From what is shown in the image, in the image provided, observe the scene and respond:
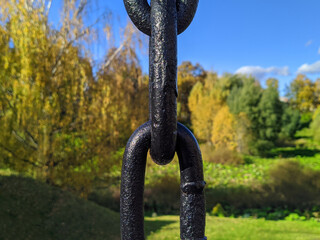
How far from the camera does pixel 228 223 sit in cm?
770

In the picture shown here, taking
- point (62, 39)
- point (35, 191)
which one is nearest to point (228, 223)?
point (35, 191)

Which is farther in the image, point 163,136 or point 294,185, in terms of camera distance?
point 294,185

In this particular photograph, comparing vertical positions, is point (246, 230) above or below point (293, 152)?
below

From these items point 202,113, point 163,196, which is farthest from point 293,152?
point 163,196

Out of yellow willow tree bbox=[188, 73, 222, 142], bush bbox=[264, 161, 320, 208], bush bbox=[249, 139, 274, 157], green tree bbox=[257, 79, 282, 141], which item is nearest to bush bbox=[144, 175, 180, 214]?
bush bbox=[264, 161, 320, 208]

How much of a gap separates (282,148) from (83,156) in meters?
24.8

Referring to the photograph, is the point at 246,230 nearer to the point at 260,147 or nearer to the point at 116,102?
the point at 116,102

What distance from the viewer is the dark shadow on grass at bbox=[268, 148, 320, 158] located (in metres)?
25.0

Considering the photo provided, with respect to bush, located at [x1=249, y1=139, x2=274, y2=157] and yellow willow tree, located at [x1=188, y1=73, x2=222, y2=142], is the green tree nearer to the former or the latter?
bush, located at [x1=249, y1=139, x2=274, y2=157]

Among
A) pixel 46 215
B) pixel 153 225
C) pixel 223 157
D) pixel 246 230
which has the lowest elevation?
pixel 246 230

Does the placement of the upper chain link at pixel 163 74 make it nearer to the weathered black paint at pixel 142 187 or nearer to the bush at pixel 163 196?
the weathered black paint at pixel 142 187

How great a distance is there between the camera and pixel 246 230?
23.3ft

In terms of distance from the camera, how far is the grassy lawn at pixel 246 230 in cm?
648

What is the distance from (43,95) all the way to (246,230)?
21.3 feet
